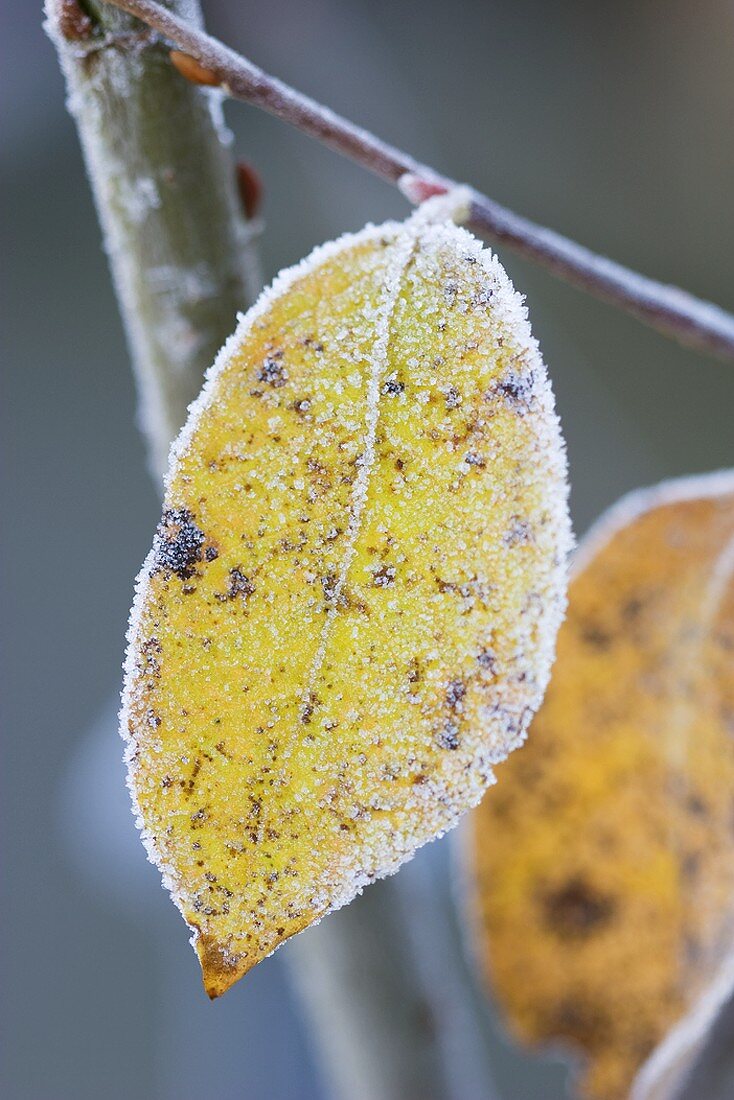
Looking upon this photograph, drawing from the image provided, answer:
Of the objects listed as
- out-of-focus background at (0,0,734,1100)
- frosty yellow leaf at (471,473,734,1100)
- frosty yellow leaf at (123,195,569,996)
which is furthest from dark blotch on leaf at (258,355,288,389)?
out-of-focus background at (0,0,734,1100)

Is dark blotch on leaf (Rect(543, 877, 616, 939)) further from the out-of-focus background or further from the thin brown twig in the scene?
the out-of-focus background

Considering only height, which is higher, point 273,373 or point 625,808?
point 273,373

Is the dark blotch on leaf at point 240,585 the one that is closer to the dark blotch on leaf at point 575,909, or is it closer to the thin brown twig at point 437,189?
the thin brown twig at point 437,189

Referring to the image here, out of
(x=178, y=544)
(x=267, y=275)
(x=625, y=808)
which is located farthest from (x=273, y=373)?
(x=267, y=275)

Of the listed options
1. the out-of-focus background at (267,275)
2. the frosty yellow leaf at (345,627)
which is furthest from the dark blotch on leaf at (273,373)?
the out-of-focus background at (267,275)

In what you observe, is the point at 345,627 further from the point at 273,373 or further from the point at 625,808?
the point at 625,808
